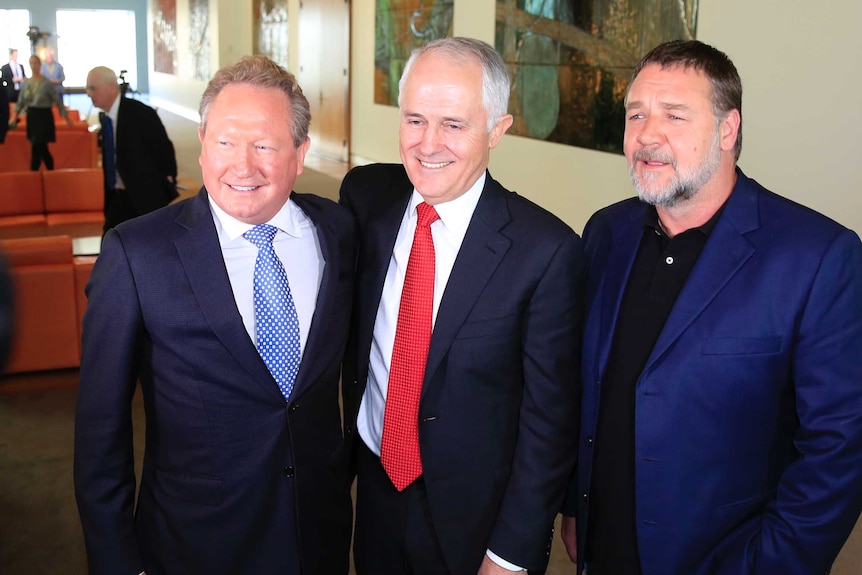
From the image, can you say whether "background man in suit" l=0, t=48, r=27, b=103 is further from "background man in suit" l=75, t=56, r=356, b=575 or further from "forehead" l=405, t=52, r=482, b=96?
"forehead" l=405, t=52, r=482, b=96

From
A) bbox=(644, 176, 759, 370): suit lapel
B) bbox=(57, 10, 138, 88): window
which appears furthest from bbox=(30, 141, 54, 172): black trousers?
bbox=(57, 10, 138, 88): window

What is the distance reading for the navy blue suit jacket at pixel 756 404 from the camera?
1828mm

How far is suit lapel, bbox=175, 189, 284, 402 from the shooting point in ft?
5.98

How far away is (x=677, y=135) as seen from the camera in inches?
77.7

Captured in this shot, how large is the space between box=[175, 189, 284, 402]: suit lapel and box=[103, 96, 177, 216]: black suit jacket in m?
4.98

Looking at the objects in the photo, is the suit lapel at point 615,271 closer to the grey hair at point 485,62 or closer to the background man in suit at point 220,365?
the grey hair at point 485,62

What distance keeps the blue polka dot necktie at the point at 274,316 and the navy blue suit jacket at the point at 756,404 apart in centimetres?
78

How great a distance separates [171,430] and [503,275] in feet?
2.63

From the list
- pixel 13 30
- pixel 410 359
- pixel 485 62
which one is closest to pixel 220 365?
pixel 410 359

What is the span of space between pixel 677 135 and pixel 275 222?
0.94 metres

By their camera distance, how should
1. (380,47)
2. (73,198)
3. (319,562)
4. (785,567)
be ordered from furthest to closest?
(380,47) < (73,198) < (319,562) < (785,567)

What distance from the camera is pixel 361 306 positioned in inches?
83.0

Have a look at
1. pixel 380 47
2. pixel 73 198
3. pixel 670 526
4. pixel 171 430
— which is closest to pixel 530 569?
pixel 670 526

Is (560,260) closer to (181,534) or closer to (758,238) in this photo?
→ (758,238)
